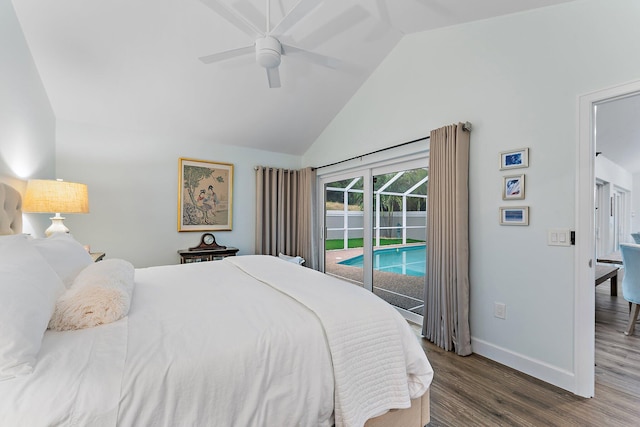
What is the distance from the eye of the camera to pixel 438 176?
261 centimetres

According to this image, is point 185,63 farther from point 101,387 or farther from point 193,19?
point 101,387

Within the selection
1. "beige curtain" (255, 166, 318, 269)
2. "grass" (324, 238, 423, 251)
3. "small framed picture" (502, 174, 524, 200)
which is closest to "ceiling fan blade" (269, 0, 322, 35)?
"small framed picture" (502, 174, 524, 200)

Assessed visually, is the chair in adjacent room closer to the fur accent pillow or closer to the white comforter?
the white comforter

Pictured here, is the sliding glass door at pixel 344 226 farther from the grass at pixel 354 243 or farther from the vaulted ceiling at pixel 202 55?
the vaulted ceiling at pixel 202 55

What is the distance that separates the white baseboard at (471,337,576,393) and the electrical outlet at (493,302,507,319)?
0.83 ft

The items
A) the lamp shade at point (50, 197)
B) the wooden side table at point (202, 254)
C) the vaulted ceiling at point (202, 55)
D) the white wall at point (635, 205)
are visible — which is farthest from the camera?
the white wall at point (635, 205)

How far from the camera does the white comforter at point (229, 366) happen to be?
805 millimetres

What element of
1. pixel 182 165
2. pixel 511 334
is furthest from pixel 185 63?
pixel 511 334

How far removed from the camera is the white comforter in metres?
0.81

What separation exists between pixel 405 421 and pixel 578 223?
68.2 inches

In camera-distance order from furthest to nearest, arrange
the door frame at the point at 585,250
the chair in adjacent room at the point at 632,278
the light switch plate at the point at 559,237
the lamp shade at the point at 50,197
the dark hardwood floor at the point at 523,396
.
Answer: the chair in adjacent room at the point at 632,278 < the lamp shade at the point at 50,197 < the light switch plate at the point at 559,237 < the door frame at the point at 585,250 < the dark hardwood floor at the point at 523,396

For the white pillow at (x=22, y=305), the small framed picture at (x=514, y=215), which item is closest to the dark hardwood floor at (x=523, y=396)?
the small framed picture at (x=514, y=215)

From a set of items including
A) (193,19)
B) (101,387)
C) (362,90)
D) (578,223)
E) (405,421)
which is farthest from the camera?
(362,90)

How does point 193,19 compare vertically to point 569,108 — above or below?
above
